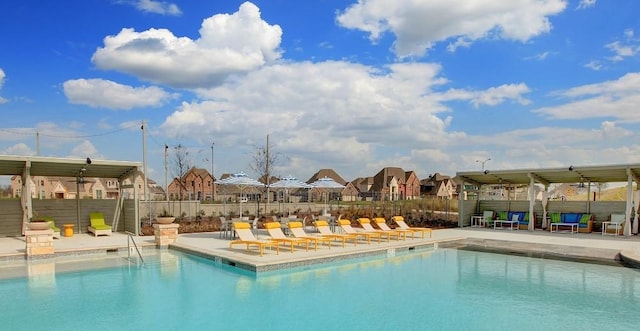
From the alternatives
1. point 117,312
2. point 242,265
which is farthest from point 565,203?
point 117,312

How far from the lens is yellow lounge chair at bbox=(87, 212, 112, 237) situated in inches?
576

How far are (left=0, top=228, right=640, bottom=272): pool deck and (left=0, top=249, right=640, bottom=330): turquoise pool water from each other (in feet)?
1.14

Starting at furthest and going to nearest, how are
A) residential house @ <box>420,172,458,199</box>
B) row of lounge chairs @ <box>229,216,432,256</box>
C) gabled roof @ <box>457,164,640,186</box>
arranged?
residential house @ <box>420,172,458,199</box>
gabled roof @ <box>457,164,640,186</box>
row of lounge chairs @ <box>229,216,432,256</box>

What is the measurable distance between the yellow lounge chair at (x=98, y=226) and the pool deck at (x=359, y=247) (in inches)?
12.0

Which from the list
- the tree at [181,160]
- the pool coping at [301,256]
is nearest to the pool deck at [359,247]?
the pool coping at [301,256]

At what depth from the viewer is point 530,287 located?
27.3 ft

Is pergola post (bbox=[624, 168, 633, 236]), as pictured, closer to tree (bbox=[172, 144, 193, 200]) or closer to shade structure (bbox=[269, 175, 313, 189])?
shade structure (bbox=[269, 175, 313, 189])

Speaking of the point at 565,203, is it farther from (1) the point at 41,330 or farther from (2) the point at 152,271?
(1) the point at 41,330

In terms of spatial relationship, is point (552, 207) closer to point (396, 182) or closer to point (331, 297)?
point (331, 297)

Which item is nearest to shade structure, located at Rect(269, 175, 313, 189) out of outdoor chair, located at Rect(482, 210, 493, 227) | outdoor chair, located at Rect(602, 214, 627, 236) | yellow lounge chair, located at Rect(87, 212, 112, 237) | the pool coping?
the pool coping

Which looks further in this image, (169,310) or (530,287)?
(530,287)

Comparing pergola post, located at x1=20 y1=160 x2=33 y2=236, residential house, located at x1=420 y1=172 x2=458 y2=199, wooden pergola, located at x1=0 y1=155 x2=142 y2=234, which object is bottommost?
residential house, located at x1=420 y1=172 x2=458 y2=199

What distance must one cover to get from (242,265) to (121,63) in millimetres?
8908

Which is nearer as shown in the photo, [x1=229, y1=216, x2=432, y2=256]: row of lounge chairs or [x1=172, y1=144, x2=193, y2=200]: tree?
[x1=229, y1=216, x2=432, y2=256]: row of lounge chairs
